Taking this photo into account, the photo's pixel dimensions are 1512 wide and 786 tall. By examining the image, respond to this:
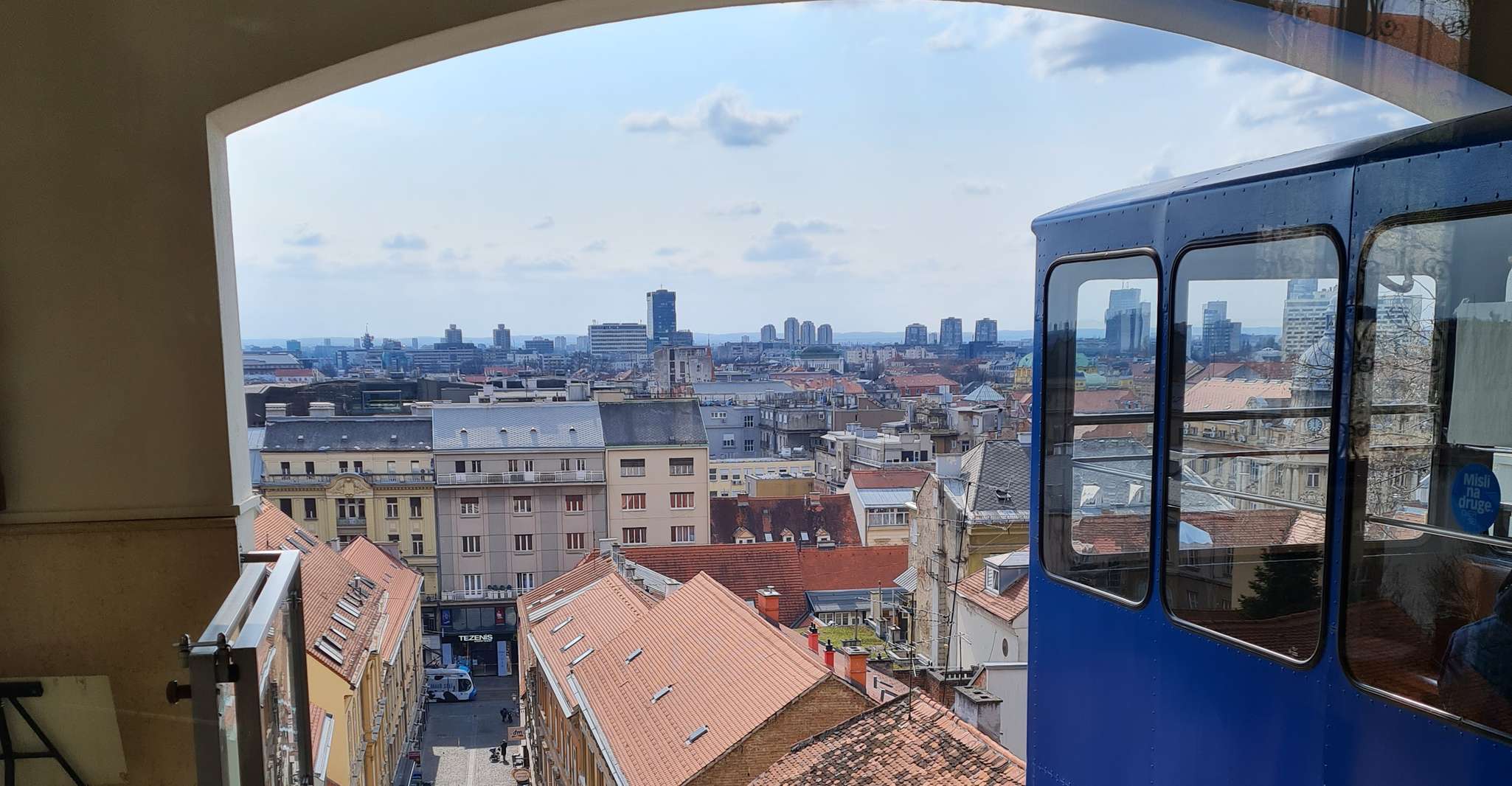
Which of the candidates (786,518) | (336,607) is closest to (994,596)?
(336,607)

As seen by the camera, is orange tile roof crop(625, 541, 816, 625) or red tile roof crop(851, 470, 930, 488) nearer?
orange tile roof crop(625, 541, 816, 625)

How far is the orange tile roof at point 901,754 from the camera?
203 inches

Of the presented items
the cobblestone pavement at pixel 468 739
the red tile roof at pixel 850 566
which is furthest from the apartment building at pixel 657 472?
the cobblestone pavement at pixel 468 739

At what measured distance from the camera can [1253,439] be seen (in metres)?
1.61

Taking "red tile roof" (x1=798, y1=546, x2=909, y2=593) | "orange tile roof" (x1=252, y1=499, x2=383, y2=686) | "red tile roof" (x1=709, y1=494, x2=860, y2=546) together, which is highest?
"orange tile roof" (x1=252, y1=499, x2=383, y2=686)

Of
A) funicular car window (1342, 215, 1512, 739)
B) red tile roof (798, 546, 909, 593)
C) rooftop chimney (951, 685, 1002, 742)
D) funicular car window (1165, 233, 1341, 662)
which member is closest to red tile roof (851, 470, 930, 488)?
red tile roof (798, 546, 909, 593)

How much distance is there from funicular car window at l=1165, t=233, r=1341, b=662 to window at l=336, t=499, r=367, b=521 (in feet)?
25.2

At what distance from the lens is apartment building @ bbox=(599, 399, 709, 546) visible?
39.7 ft

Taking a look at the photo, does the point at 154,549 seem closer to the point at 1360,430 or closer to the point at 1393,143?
the point at 1360,430

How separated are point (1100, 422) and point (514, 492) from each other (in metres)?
9.11

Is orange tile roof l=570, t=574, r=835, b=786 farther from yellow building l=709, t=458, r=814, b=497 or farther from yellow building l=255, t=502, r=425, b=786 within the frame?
yellow building l=709, t=458, r=814, b=497

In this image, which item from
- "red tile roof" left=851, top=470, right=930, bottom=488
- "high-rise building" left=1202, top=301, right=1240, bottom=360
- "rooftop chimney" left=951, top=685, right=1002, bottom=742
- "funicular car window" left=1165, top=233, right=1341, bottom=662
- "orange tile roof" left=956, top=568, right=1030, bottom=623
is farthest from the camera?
"red tile roof" left=851, top=470, right=930, bottom=488

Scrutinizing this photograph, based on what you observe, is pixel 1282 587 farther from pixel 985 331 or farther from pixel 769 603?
pixel 769 603

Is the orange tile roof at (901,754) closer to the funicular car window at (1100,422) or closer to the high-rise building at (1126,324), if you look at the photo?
the funicular car window at (1100,422)
